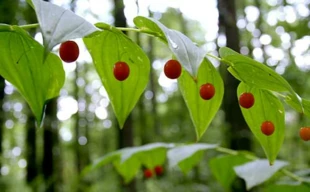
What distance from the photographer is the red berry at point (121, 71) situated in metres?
0.69

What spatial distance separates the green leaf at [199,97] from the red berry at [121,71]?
140mm

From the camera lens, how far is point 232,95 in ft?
9.45

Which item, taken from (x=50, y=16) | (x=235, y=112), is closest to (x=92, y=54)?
(x=50, y=16)

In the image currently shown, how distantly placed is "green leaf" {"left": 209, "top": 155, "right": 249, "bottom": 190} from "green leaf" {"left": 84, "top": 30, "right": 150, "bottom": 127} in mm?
742

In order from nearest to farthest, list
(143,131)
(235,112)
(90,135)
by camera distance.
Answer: (235,112)
(143,131)
(90,135)

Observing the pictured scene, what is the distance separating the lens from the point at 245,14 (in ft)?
29.7

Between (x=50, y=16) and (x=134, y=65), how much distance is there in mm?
282

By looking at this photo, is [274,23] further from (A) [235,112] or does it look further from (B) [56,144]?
(A) [235,112]

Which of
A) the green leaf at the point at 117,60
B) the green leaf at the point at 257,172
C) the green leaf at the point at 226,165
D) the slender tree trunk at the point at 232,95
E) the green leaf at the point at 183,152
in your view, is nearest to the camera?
the green leaf at the point at 117,60

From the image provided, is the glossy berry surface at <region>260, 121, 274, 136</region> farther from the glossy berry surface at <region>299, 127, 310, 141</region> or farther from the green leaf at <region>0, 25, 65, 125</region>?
the green leaf at <region>0, 25, 65, 125</region>

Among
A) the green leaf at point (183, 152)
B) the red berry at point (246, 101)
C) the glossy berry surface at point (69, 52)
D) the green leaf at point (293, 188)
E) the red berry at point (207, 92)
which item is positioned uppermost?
the glossy berry surface at point (69, 52)

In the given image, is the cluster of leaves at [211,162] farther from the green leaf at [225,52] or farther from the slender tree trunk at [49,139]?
the slender tree trunk at [49,139]

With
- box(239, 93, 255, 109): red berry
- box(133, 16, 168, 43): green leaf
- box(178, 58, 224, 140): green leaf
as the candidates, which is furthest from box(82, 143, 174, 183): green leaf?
box(133, 16, 168, 43): green leaf

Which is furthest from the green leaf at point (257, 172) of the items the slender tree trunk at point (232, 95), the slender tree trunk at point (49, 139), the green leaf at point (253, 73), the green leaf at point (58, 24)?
the slender tree trunk at point (49, 139)
